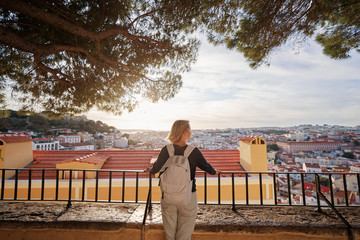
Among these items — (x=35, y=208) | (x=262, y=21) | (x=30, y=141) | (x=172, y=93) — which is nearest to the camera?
(x=35, y=208)

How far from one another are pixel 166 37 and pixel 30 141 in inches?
381

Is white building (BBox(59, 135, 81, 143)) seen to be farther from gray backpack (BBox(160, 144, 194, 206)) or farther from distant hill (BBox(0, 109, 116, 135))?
gray backpack (BBox(160, 144, 194, 206))

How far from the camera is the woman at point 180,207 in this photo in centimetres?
190

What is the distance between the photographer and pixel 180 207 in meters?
1.90

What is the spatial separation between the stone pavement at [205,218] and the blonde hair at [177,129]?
4.42 ft

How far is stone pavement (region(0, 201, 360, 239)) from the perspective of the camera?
2.33m

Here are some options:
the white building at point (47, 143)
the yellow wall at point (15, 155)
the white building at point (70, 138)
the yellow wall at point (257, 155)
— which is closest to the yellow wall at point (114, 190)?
the yellow wall at point (257, 155)

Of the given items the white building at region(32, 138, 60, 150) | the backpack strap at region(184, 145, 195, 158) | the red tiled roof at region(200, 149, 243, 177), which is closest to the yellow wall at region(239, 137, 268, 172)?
the red tiled roof at region(200, 149, 243, 177)

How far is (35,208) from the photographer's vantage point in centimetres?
295

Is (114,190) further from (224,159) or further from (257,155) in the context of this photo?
(257,155)

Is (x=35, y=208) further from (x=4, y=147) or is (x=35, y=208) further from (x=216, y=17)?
(x=4, y=147)

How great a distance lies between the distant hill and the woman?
5.74m

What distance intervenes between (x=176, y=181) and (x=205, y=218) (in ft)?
3.95

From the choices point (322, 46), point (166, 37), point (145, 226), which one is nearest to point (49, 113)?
point (166, 37)
